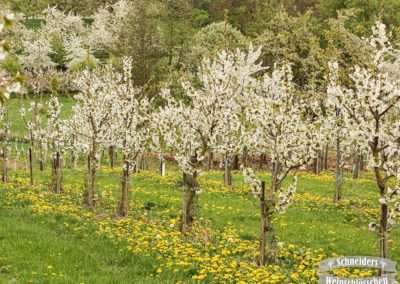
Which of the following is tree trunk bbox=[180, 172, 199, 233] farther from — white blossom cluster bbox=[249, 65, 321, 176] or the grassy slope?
white blossom cluster bbox=[249, 65, 321, 176]

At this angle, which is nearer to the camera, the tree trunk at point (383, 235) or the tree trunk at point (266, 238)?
the tree trunk at point (383, 235)

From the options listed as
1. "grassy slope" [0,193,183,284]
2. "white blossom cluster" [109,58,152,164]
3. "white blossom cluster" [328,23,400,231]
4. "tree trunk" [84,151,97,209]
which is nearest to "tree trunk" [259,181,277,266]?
"grassy slope" [0,193,183,284]

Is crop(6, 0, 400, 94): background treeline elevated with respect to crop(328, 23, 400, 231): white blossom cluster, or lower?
elevated

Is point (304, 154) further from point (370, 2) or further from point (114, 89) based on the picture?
point (370, 2)

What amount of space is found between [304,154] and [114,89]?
858 cm

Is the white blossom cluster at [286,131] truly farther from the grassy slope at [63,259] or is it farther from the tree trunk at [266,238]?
the grassy slope at [63,259]

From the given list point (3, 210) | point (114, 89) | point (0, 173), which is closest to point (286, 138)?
point (114, 89)

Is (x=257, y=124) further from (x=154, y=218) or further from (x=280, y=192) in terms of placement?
(x=154, y=218)

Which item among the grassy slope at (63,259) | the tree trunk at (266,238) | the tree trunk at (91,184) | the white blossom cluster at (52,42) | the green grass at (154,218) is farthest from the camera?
the white blossom cluster at (52,42)

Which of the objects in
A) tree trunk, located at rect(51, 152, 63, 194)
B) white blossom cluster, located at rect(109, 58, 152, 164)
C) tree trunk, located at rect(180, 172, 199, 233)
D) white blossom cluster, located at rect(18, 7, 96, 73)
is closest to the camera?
tree trunk, located at rect(180, 172, 199, 233)

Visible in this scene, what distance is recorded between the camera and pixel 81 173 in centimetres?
2972

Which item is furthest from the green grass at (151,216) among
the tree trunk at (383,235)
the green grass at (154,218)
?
the tree trunk at (383,235)

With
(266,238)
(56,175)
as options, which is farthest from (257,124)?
(56,175)

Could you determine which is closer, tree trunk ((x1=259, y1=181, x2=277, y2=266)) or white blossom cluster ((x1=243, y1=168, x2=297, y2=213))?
tree trunk ((x1=259, y1=181, x2=277, y2=266))
